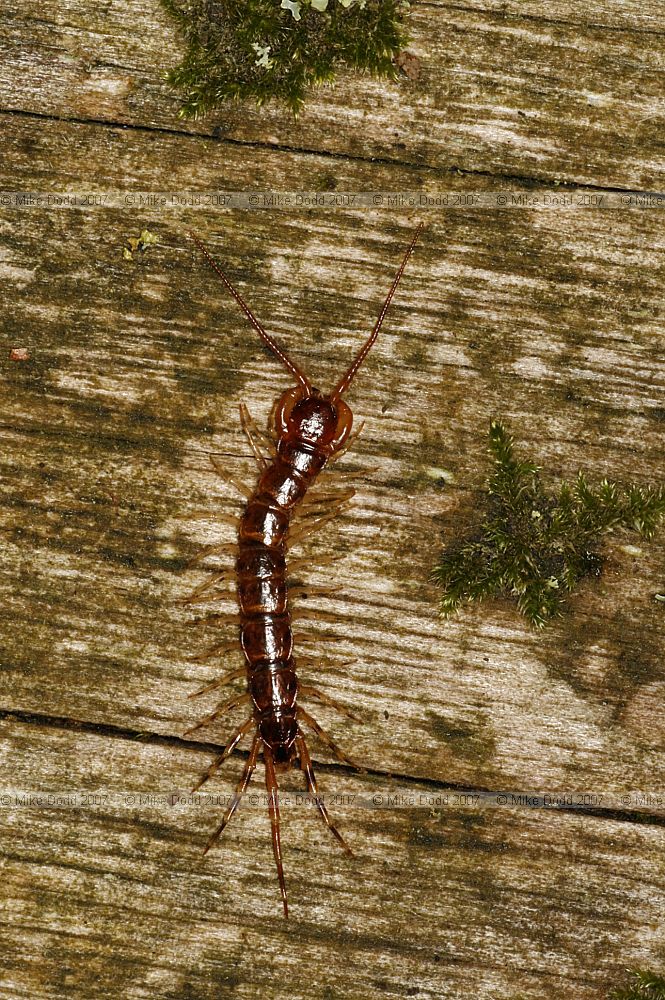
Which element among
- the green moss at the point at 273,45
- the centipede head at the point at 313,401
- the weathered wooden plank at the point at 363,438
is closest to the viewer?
the green moss at the point at 273,45

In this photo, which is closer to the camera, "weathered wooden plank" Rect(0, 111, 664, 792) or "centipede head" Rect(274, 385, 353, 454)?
"centipede head" Rect(274, 385, 353, 454)

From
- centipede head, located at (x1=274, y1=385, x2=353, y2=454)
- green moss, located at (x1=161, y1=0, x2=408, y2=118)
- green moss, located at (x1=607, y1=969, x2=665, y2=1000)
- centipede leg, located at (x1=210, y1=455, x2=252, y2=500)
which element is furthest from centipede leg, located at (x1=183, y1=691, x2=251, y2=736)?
green moss, located at (x1=161, y1=0, x2=408, y2=118)

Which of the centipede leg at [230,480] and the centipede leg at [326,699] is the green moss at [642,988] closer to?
the centipede leg at [326,699]

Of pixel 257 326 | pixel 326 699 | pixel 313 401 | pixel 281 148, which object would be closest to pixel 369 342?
pixel 313 401

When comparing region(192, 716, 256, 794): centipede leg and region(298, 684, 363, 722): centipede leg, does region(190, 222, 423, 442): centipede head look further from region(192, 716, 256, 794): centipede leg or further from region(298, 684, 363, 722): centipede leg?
region(192, 716, 256, 794): centipede leg

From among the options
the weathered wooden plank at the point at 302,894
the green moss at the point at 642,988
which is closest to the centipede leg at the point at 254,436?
the weathered wooden plank at the point at 302,894

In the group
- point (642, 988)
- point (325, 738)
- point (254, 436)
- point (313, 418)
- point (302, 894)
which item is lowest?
point (642, 988)

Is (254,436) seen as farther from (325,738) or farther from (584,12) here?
(584,12)

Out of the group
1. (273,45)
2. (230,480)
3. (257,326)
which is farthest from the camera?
(230,480)
